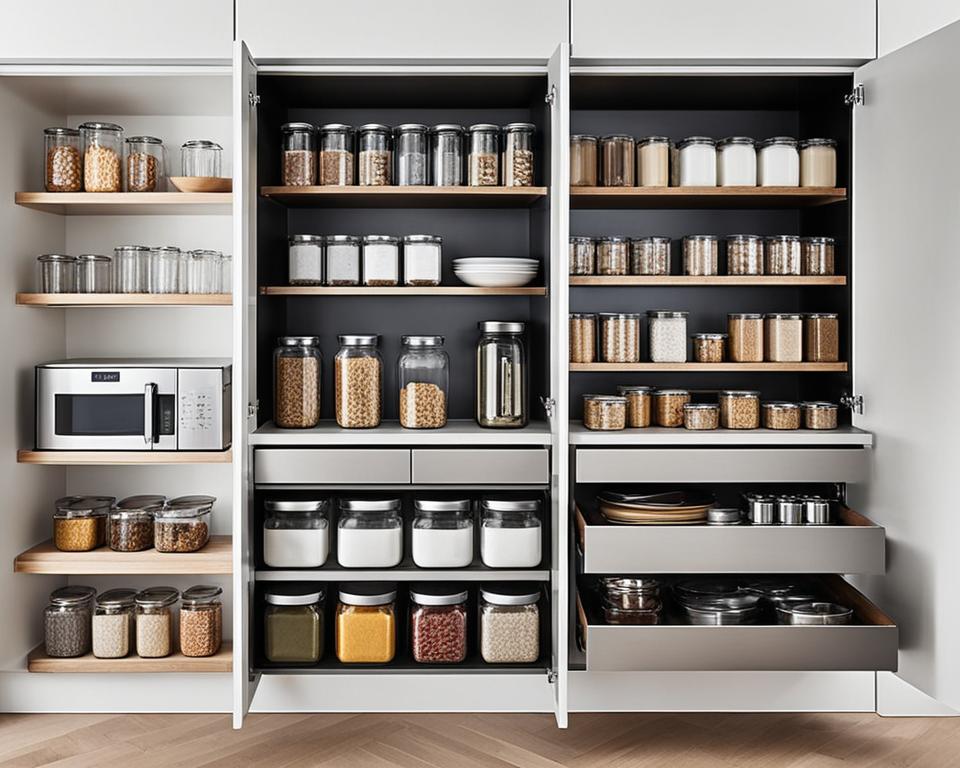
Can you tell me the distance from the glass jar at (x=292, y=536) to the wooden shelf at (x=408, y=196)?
0.86m

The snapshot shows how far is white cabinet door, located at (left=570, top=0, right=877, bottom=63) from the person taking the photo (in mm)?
2506

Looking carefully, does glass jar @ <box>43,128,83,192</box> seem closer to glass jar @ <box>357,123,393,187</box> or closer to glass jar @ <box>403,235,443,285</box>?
glass jar @ <box>357,123,393,187</box>

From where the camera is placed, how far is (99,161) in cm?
264

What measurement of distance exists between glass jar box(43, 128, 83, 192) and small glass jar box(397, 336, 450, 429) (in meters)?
1.04

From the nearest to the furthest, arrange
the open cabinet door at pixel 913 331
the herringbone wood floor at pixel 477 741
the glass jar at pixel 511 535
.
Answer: the open cabinet door at pixel 913 331 → the herringbone wood floor at pixel 477 741 → the glass jar at pixel 511 535

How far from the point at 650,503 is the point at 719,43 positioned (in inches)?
49.4

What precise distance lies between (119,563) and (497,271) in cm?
136

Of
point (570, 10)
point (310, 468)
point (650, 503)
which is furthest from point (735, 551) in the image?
point (570, 10)

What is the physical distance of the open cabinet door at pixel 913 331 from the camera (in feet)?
7.39

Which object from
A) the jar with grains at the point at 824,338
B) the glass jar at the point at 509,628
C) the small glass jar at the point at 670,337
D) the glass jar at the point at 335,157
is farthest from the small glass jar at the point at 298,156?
the jar with grains at the point at 824,338

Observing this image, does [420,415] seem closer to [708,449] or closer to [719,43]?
[708,449]

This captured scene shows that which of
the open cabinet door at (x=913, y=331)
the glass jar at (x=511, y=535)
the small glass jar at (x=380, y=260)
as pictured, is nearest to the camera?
the open cabinet door at (x=913, y=331)

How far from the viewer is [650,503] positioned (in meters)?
2.58

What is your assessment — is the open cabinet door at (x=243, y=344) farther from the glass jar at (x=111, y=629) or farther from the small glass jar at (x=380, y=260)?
the glass jar at (x=111, y=629)
